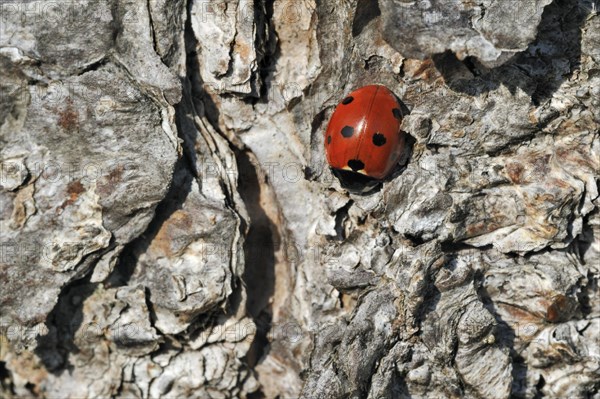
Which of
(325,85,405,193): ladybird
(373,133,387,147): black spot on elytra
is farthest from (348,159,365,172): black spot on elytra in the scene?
(373,133,387,147): black spot on elytra

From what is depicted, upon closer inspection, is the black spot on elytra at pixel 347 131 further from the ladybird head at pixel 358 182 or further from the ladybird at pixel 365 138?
the ladybird head at pixel 358 182

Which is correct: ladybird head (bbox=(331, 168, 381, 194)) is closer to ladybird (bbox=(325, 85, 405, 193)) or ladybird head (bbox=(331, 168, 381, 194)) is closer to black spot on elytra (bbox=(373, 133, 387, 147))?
ladybird (bbox=(325, 85, 405, 193))

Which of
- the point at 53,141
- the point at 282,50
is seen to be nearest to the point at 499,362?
the point at 282,50

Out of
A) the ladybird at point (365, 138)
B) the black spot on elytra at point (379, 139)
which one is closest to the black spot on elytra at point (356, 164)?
the ladybird at point (365, 138)

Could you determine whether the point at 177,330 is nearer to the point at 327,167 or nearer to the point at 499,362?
the point at 327,167

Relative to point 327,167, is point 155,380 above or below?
below

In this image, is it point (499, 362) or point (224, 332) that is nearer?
point (499, 362)

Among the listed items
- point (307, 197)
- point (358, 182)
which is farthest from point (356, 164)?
point (307, 197)
